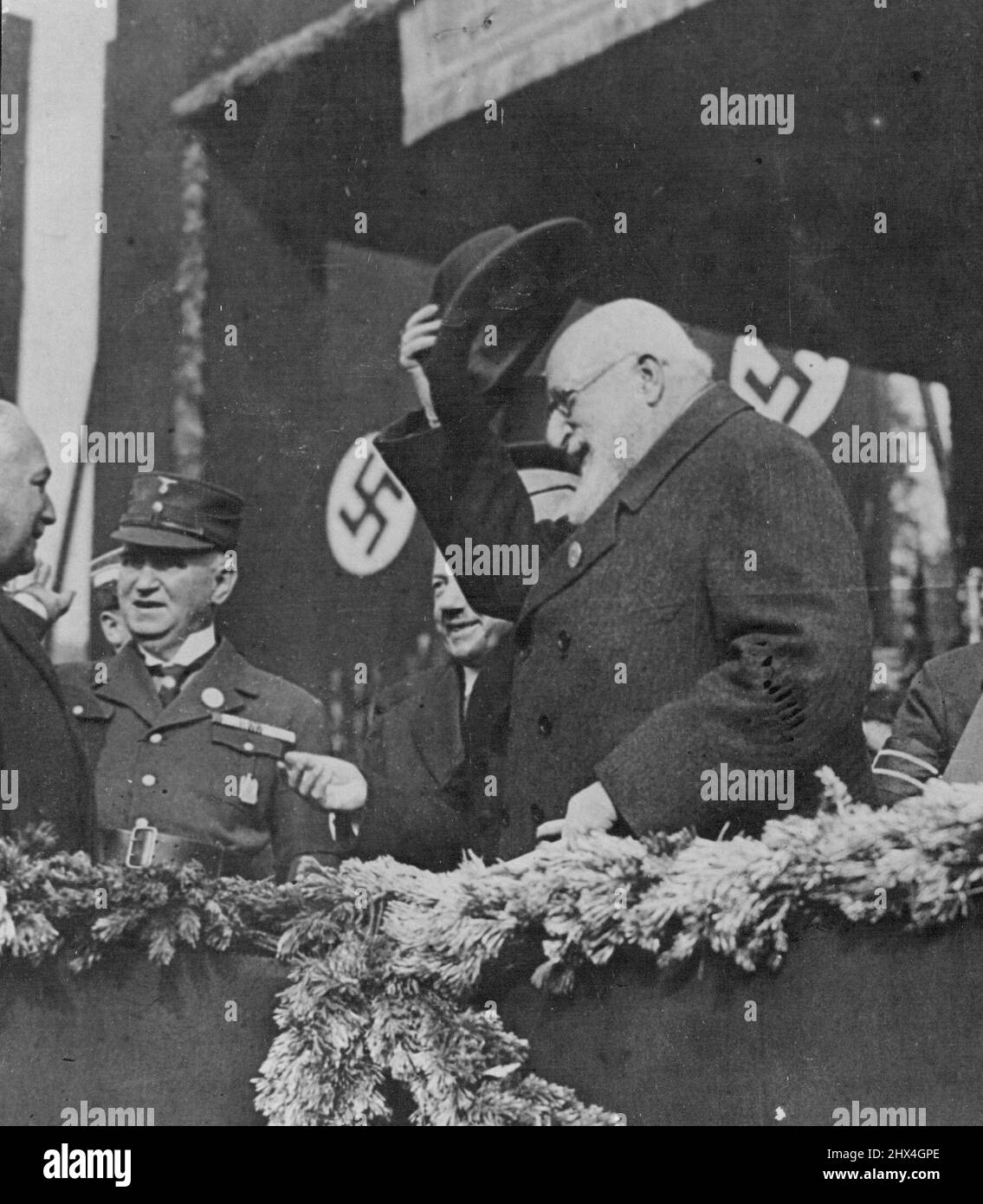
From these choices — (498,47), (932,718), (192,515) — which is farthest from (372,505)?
(932,718)

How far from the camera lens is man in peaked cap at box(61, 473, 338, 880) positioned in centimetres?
494

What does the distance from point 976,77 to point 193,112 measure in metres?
2.60

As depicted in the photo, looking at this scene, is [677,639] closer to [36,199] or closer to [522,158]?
[522,158]

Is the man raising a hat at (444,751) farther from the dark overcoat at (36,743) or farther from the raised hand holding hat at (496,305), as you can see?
the dark overcoat at (36,743)

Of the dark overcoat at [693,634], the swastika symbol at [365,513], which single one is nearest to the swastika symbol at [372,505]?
the swastika symbol at [365,513]

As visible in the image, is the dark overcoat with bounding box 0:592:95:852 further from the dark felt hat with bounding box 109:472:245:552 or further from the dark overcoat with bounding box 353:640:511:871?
the dark overcoat with bounding box 353:640:511:871

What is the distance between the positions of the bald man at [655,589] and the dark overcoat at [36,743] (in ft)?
4.42

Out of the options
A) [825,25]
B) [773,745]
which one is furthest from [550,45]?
[773,745]

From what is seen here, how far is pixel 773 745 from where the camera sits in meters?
4.71

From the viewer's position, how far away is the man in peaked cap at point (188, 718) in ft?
16.2

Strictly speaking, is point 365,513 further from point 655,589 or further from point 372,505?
point 655,589

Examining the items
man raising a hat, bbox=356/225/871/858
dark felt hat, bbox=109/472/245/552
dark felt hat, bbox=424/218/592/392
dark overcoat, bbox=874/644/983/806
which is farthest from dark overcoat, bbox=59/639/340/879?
dark overcoat, bbox=874/644/983/806

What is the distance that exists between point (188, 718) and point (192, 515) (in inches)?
26.4

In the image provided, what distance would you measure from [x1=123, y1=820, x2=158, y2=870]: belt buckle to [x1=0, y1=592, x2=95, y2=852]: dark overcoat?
139 mm
